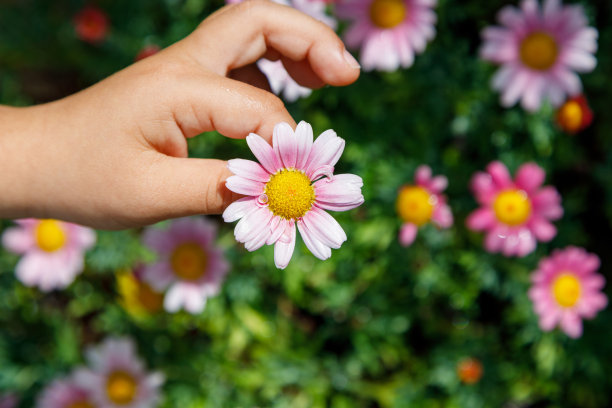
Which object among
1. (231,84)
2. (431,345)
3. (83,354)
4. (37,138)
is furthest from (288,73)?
(83,354)

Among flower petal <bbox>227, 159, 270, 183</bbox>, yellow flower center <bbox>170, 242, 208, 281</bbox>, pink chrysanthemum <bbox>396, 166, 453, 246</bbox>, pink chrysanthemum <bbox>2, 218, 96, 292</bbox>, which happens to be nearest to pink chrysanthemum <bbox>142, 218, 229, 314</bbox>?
yellow flower center <bbox>170, 242, 208, 281</bbox>

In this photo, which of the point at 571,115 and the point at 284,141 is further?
the point at 571,115

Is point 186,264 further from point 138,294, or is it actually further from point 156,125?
point 156,125

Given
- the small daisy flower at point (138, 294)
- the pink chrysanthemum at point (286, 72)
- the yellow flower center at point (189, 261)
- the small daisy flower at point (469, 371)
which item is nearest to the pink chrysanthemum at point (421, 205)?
the pink chrysanthemum at point (286, 72)

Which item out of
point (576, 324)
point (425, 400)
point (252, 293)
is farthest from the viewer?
point (425, 400)

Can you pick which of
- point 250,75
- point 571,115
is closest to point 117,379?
point 250,75

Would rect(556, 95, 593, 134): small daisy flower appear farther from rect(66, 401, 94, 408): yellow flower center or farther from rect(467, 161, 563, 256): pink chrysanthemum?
rect(66, 401, 94, 408): yellow flower center

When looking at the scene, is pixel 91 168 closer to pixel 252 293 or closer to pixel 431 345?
pixel 252 293
